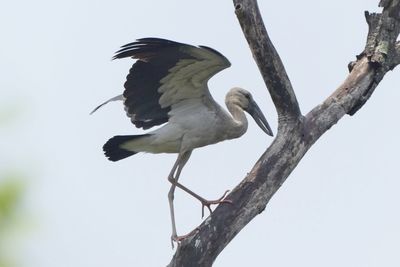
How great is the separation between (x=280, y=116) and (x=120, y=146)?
2040 mm

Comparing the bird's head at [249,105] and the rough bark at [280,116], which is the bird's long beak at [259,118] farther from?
the rough bark at [280,116]

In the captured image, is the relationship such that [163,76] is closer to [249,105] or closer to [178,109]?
[178,109]

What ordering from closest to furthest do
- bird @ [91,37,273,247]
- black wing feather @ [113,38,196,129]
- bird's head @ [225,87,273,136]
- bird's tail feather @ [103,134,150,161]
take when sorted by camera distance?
black wing feather @ [113,38,196,129] < bird @ [91,37,273,247] < bird's tail feather @ [103,134,150,161] < bird's head @ [225,87,273,136]

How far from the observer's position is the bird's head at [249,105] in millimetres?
7602

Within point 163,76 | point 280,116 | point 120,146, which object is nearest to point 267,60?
point 280,116

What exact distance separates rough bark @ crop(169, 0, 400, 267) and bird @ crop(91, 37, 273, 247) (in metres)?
1.06

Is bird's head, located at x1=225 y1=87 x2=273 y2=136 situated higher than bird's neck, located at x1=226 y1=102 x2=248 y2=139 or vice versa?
bird's head, located at x1=225 y1=87 x2=273 y2=136

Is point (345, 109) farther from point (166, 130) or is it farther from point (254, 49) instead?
point (166, 130)

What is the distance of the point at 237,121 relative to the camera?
738 cm

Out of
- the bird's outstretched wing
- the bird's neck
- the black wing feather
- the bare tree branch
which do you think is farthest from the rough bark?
the bird's neck

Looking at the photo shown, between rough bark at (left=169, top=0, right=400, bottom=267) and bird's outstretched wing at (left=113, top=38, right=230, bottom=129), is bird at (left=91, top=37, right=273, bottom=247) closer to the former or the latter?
bird's outstretched wing at (left=113, top=38, right=230, bottom=129)

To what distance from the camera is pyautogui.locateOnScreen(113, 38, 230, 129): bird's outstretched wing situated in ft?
20.0


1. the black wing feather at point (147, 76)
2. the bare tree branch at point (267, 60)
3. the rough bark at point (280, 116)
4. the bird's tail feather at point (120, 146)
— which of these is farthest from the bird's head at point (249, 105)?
the bare tree branch at point (267, 60)

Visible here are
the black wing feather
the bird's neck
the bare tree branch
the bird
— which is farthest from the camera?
the bird's neck
